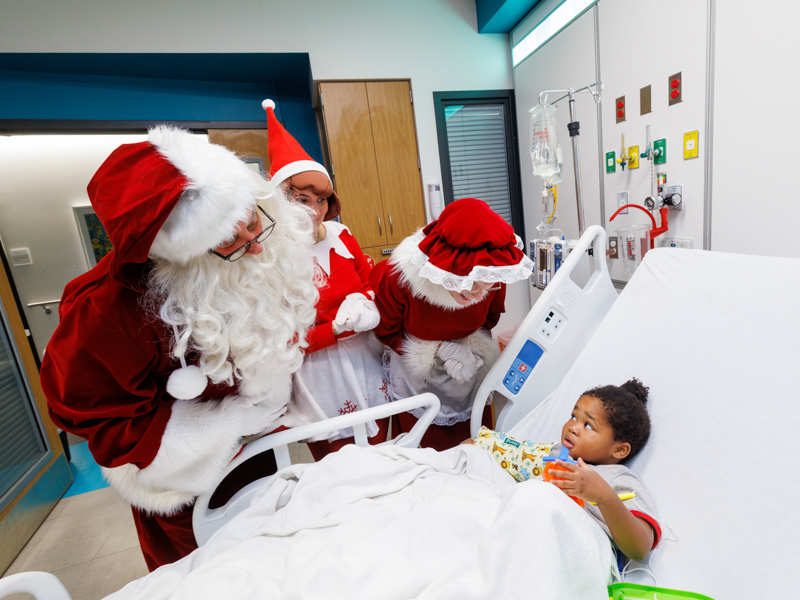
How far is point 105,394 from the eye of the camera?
892 millimetres

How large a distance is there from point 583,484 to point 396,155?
111 inches

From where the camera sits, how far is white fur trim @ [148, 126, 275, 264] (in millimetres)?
843

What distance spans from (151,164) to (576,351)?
1.57 meters

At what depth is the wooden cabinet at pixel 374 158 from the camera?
3.00m

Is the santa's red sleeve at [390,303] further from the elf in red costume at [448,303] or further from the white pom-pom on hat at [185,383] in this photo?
the white pom-pom on hat at [185,383]

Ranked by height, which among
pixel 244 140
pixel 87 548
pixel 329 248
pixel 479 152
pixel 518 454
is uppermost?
pixel 244 140

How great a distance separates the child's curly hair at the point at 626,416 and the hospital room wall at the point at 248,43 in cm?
251

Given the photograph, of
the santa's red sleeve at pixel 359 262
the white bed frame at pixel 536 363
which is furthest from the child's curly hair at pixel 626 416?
the santa's red sleeve at pixel 359 262

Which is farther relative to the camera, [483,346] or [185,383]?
[483,346]

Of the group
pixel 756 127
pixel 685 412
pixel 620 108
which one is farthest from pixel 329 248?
pixel 620 108

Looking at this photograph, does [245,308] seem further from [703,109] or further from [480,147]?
[480,147]

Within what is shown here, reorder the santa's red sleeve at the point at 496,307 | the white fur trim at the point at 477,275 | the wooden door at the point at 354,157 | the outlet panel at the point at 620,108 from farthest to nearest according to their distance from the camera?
the wooden door at the point at 354,157 < the outlet panel at the point at 620,108 < the santa's red sleeve at the point at 496,307 < the white fur trim at the point at 477,275

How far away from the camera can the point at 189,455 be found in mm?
992

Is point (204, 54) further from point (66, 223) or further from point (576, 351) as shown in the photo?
point (576, 351)
